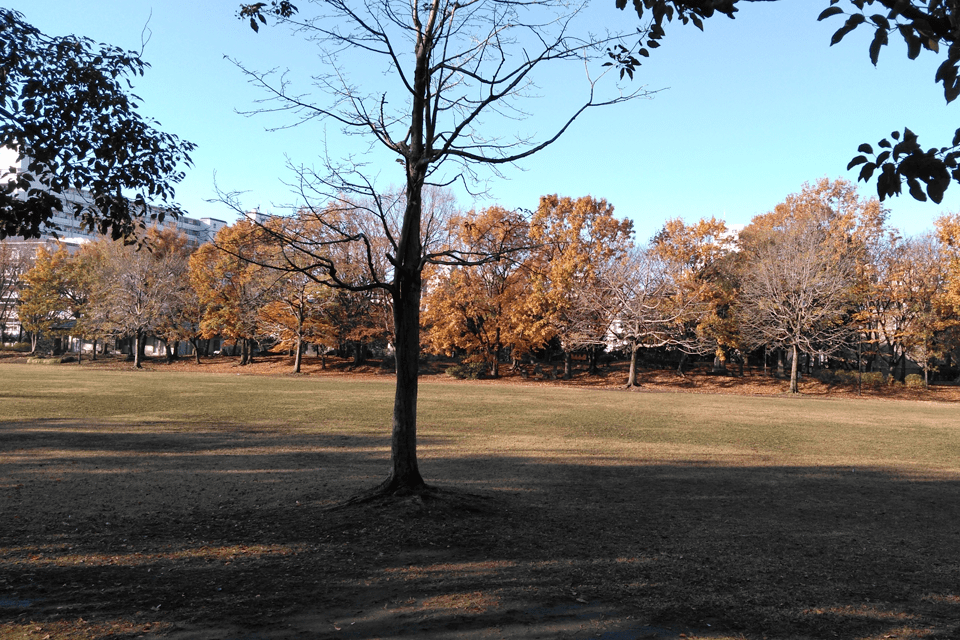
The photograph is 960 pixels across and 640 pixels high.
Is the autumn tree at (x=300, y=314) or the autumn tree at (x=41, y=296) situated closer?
the autumn tree at (x=300, y=314)

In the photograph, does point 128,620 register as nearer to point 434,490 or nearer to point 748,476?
point 434,490

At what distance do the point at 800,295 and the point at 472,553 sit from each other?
39098 millimetres

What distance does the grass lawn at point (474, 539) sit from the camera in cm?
461

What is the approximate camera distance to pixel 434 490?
8.14 m

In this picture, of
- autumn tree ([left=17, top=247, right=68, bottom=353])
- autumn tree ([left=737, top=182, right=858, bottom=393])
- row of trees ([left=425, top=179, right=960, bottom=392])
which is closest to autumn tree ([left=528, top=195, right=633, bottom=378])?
row of trees ([left=425, top=179, right=960, bottom=392])

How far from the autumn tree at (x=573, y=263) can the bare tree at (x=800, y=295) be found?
9.40m

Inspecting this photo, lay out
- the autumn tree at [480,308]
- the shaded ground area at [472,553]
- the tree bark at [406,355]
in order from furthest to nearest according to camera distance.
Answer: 1. the autumn tree at [480,308]
2. the tree bark at [406,355]
3. the shaded ground area at [472,553]

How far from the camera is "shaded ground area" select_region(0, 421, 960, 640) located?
4.56 metres

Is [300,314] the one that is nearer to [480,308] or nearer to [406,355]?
[480,308]

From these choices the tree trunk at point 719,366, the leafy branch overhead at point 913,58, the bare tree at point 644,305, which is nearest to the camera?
the leafy branch overhead at point 913,58

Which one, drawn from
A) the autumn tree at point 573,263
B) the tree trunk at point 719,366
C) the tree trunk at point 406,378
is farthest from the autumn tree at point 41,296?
the tree trunk at point 406,378

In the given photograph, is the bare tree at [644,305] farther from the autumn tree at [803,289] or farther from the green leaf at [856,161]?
the green leaf at [856,161]

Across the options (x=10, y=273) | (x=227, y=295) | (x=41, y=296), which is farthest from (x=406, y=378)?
(x=10, y=273)

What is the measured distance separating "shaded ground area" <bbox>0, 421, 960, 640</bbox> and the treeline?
28252 mm
